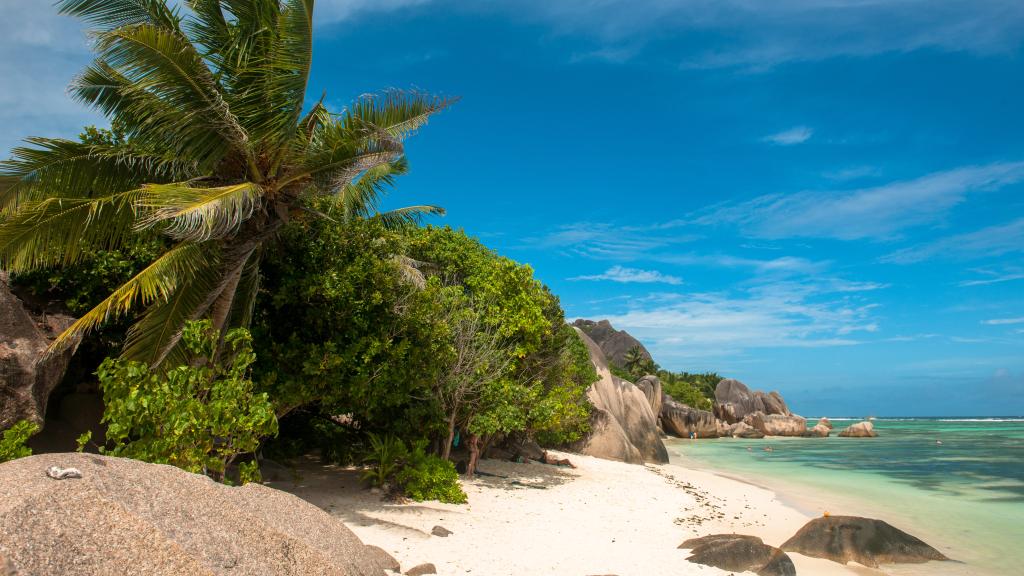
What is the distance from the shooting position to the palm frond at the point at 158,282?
27.3 ft

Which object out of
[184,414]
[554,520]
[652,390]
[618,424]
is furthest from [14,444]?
[652,390]

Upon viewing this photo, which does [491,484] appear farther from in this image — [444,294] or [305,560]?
[305,560]

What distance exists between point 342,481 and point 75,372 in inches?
207

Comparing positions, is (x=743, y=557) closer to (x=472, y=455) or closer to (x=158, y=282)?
(x=472, y=455)

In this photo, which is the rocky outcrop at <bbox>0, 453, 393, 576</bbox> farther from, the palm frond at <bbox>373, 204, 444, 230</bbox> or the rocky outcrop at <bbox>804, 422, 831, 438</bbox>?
the rocky outcrop at <bbox>804, 422, 831, 438</bbox>

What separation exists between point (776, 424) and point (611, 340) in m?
22.3

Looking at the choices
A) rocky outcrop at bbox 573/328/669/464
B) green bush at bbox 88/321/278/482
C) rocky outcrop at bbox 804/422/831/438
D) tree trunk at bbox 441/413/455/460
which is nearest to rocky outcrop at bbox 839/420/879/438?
rocky outcrop at bbox 804/422/831/438

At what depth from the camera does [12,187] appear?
8984mm

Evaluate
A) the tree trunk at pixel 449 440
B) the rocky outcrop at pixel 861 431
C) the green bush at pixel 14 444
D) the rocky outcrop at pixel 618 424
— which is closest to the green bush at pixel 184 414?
the green bush at pixel 14 444

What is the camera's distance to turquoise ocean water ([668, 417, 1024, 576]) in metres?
13.0

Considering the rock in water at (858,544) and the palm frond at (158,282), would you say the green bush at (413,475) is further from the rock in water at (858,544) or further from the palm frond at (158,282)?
the rock in water at (858,544)

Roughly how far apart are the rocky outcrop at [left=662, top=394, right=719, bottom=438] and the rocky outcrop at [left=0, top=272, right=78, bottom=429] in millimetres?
46731

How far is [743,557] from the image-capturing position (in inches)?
356

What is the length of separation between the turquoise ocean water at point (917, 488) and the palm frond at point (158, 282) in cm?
1208
